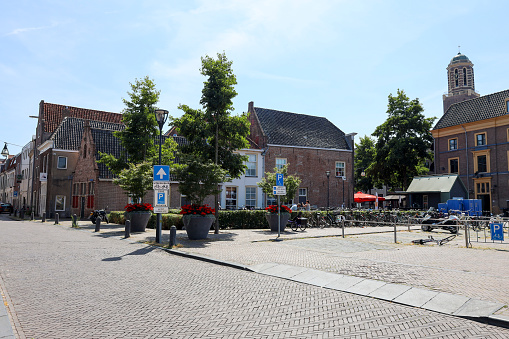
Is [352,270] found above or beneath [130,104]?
beneath

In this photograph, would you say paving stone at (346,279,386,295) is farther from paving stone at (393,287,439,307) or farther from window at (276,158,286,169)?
window at (276,158,286,169)

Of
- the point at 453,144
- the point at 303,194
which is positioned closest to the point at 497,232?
the point at 303,194

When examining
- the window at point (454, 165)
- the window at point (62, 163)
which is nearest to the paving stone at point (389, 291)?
the window at point (62, 163)

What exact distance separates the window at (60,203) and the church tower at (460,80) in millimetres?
68732

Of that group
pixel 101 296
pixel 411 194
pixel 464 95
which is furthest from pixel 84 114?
pixel 464 95

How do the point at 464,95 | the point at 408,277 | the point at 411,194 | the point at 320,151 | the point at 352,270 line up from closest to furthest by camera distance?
the point at 408,277 < the point at 352,270 < the point at 411,194 < the point at 320,151 < the point at 464,95

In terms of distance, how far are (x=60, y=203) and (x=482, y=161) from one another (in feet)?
144

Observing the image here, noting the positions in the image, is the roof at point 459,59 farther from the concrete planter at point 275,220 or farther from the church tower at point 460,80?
the concrete planter at point 275,220

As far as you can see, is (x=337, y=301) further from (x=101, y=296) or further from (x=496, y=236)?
(x=496, y=236)

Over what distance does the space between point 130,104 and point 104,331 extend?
869 inches

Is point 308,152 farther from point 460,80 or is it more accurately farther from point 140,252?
point 460,80

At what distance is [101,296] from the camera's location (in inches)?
256

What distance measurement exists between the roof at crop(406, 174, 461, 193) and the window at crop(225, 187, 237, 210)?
634 inches

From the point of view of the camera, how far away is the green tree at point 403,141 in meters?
43.6
